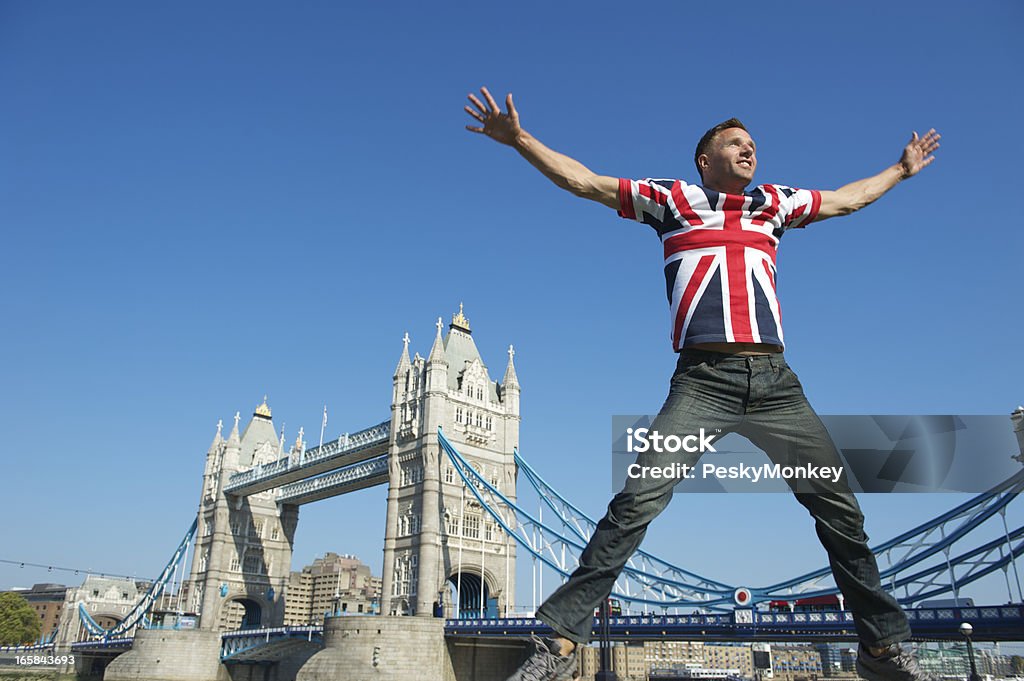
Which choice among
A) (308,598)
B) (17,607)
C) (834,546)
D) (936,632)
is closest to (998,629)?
(936,632)

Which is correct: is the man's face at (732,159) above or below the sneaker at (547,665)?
above

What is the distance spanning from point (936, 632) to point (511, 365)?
2625 centimetres

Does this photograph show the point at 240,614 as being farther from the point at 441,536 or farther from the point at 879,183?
the point at 879,183

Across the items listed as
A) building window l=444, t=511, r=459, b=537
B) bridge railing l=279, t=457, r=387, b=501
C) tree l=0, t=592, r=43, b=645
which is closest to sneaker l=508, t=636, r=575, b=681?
building window l=444, t=511, r=459, b=537

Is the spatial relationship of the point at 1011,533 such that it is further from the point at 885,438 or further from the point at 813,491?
the point at 813,491

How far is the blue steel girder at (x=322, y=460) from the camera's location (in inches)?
1768

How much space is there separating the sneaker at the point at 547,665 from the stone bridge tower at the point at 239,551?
50.9m

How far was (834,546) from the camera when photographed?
10.5 ft

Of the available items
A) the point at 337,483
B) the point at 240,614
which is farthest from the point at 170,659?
the point at 337,483

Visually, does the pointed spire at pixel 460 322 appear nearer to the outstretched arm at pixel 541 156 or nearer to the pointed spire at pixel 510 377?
the pointed spire at pixel 510 377

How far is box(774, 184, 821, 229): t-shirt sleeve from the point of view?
367 centimetres

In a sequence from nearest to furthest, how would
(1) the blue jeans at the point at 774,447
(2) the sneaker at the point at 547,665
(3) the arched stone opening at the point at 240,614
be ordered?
(2) the sneaker at the point at 547,665 → (1) the blue jeans at the point at 774,447 → (3) the arched stone opening at the point at 240,614

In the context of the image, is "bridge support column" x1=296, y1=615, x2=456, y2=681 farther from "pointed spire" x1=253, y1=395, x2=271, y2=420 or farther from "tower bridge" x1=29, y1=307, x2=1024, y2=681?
"pointed spire" x1=253, y1=395, x2=271, y2=420

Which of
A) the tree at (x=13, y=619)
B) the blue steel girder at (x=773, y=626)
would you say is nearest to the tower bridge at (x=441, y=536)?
the blue steel girder at (x=773, y=626)
